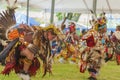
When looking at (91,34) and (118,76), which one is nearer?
(91,34)

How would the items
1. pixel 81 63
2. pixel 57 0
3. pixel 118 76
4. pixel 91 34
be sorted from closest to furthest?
pixel 91 34 < pixel 81 63 < pixel 118 76 < pixel 57 0

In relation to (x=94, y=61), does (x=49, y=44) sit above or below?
above

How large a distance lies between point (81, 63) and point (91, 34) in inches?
39.7

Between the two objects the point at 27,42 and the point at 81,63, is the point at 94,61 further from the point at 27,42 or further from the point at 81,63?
the point at 27,42

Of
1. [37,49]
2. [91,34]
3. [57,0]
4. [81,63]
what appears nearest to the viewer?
[37,49]

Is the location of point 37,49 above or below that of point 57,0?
below

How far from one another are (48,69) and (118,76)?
465cm

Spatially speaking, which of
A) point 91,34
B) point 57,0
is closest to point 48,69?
point 91,34

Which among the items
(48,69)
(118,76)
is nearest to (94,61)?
(118,76)

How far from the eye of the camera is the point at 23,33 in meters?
6.50

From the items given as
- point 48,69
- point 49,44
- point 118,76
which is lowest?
point 118,76

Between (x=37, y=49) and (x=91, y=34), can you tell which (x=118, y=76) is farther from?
Answer: (x=37, y=49)

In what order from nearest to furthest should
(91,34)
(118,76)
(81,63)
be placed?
(91,34), (81,63), (118,76)

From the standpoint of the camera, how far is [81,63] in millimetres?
9750
